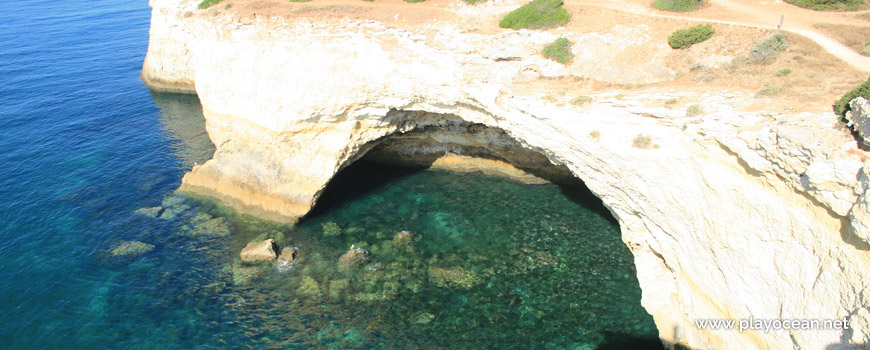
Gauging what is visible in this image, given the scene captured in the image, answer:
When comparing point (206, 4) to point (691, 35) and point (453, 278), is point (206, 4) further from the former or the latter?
point (691, 35)

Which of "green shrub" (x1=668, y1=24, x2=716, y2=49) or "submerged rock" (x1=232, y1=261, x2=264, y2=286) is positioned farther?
"submerged rock" (x1=232, y1=261, x2=264, y2=286)

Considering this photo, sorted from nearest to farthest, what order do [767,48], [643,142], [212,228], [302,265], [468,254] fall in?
[643,142], [767,48], [302,265], [468,254], [212,228]

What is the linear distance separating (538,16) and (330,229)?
48.9 feet

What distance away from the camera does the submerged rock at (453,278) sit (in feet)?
67.3

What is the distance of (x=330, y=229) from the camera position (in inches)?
963

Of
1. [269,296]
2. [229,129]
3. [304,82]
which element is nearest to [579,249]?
[269,296]

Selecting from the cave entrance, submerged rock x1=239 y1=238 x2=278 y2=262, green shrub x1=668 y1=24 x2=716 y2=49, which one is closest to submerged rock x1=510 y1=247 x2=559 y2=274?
the cave entrance

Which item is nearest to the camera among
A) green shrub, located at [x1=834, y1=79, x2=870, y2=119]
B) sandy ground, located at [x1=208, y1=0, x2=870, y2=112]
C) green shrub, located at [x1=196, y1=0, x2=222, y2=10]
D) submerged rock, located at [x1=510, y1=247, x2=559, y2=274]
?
green shrub, located at [x1=834, y1=79, x2=870, y2=119]

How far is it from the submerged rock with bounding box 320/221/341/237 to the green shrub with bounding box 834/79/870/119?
65.8 feet

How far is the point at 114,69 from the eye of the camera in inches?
1842

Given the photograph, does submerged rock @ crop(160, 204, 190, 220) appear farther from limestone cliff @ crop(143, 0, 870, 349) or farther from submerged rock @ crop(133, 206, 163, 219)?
limestone cliff @ crop(143, 0, 870, 349)

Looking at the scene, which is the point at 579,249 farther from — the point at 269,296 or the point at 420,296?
the point at 269,296

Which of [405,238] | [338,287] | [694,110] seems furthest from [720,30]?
[338,287]

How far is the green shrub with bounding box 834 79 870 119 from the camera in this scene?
1348 cm
